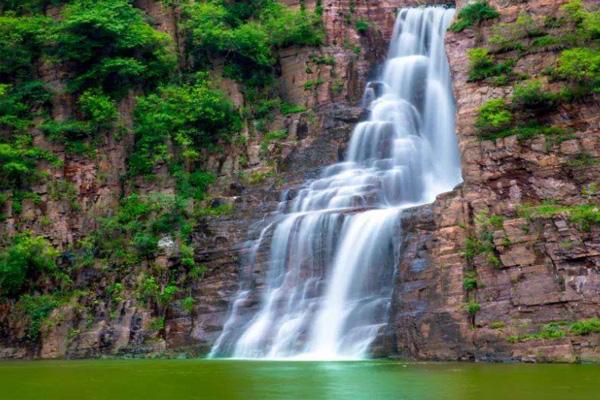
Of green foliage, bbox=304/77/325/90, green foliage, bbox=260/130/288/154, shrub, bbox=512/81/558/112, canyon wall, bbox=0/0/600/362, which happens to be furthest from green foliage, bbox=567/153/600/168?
green foliage, bbox=304/77/325/90

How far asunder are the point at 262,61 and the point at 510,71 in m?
15.7

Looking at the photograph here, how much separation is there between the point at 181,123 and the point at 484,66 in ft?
49.3

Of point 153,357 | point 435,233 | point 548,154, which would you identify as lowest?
point 153,357

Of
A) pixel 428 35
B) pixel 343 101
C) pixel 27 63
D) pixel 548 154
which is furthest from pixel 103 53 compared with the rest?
pixel 548 154

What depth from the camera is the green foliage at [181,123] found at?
37844 mm

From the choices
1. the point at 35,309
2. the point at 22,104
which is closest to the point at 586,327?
the point at 35,309

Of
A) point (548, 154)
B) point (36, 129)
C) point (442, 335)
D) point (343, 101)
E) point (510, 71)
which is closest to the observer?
point (442, 335)

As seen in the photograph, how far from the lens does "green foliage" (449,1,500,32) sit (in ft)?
A: 101

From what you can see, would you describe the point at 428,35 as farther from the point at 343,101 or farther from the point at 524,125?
the point at 524,125

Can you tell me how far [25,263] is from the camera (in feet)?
109

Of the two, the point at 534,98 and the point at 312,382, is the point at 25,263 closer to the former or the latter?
the point at 312,382

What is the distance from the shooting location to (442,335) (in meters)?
24.3

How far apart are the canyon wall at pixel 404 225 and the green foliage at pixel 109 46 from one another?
1315 mm

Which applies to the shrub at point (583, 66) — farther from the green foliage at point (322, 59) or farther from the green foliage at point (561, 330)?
the green foliage at point (322, 59)
